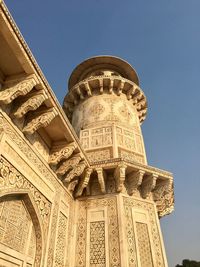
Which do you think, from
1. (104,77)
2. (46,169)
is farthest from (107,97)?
(46,169)

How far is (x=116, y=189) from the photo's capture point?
679cm

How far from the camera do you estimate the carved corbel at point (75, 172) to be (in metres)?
6.30

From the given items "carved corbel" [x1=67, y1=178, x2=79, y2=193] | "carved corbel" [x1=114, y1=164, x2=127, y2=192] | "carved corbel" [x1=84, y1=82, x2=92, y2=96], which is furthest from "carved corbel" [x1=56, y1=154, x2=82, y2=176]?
"carved corbel" [x1=84, y1=82, x2=92, y2=96]

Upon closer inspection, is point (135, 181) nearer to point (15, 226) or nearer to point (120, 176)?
point (120, 176)

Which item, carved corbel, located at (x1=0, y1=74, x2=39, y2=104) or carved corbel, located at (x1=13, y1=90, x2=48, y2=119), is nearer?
carved corbel, located at (x1=0, y1=74, x2=39, y2=104)

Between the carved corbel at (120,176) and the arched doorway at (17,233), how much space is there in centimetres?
263

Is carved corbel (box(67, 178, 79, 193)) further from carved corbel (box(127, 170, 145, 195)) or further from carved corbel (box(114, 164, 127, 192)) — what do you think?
carved corbel (box(127, 170, 145, 195))

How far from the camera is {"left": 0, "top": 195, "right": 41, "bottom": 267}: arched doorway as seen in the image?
3.96 m

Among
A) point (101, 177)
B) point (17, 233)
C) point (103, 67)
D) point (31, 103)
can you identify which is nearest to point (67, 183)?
point (101, 177)

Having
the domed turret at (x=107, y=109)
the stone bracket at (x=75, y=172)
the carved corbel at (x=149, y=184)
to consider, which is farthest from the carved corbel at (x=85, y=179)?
the carved corbel at (x=149, y=184)

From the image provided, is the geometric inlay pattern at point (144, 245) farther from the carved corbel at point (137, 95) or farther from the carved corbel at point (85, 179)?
the carved corbel at point (137, 95)

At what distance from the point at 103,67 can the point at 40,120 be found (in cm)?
741

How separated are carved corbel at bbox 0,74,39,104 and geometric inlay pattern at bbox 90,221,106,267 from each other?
13.1 feet

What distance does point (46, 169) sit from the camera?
5.56 m
